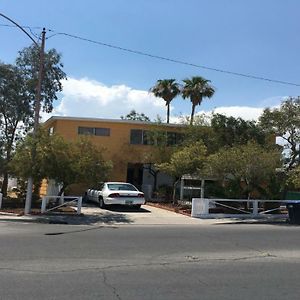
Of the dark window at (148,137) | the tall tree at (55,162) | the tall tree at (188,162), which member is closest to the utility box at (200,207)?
the tall tree at (188,162)

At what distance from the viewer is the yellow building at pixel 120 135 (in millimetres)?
34031

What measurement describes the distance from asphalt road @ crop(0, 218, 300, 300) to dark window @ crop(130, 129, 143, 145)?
19.2 m

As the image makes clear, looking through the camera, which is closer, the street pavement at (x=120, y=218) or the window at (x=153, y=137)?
the street pavement at (x=120, y=218)

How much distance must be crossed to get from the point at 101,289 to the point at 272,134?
28145mm

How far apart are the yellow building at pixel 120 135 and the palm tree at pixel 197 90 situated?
10280 mm

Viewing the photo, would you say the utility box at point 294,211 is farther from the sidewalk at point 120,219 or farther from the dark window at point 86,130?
the dark window at point 86,130

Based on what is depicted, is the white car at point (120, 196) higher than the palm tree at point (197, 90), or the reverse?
the palm tree at point (197, 90)

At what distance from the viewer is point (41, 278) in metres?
8.41

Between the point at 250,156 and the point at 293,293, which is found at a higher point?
the point at 250,156

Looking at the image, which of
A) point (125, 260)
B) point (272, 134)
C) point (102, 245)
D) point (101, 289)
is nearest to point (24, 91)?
point (272, 134)

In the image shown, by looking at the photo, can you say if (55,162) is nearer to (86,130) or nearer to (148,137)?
(148,137)

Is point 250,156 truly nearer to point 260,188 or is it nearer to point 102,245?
point 260,188

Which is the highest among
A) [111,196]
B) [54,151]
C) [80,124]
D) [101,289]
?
[80,124]

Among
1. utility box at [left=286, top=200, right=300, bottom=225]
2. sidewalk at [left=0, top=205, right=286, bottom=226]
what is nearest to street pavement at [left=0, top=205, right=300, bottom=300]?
sidewalk at [left=0, top=205, right=286, bottom=226]
